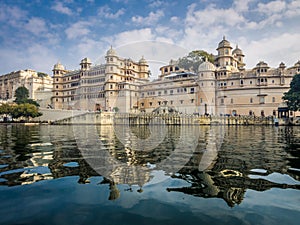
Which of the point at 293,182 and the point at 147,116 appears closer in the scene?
the point at 293,182

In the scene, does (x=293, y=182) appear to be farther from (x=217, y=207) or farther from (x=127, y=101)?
(x=127, y=101)

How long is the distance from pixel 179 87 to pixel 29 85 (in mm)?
63185

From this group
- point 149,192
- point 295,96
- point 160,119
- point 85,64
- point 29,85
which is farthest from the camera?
point 29,85

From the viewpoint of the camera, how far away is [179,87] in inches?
2594

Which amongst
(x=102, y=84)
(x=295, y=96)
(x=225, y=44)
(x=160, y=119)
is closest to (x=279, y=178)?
(x=160, y=119)

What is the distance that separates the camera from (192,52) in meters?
79.1

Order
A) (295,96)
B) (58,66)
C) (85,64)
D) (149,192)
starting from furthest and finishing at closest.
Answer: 1. (58,66)
2. (85,64)
3. (295,96)
4. (149,192)

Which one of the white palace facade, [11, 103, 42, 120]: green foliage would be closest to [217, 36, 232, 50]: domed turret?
the white palace facade

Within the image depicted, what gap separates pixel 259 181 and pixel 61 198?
540 cm

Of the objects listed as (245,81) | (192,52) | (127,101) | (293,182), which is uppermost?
(192,52)

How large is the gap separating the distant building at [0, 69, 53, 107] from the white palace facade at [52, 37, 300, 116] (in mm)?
10823

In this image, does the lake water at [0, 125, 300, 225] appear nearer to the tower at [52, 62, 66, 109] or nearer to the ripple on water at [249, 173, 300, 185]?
the ripple on water at [249, 173, 300, 185]

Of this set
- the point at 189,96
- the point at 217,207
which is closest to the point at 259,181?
the point at 217,207

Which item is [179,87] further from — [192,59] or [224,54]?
[192,59]
